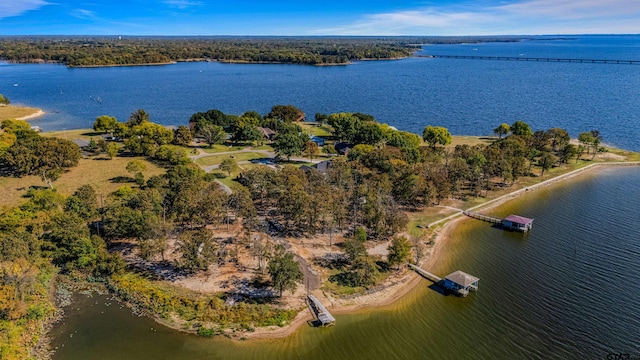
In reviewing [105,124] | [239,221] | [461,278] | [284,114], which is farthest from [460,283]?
[105,124]

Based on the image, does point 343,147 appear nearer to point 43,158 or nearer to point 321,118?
point 321,118

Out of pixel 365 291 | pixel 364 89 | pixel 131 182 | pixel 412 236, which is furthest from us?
pixel 364 89

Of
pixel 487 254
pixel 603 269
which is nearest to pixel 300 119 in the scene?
pixel 487 254

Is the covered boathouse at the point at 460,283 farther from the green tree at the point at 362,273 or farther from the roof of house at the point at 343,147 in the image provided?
the roof of house at the point at 343,147

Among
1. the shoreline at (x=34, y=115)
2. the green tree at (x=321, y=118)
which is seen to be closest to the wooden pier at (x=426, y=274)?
the green tree at (x=321, y=118)

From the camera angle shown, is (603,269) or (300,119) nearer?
(603,269)

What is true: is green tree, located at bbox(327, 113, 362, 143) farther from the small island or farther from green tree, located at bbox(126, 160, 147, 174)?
green tree, located at bbox(126, 160, 147, 174)

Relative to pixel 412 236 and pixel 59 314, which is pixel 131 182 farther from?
pixel 412 236
